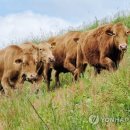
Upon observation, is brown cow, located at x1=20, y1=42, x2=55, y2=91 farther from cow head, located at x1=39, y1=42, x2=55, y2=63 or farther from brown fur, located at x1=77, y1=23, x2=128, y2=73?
brown fur, located at x1=77, y1=23, x2=128, y2=73

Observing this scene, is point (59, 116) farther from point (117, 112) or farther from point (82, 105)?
point (117, 112)

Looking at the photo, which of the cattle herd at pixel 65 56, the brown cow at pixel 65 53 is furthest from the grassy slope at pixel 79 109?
the brown cow at pixel 65 53

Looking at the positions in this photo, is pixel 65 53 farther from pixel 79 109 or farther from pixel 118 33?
pixel 79 109

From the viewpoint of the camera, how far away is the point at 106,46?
42.5 feet

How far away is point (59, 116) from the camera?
7.29 m

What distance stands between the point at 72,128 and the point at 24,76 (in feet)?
26.4

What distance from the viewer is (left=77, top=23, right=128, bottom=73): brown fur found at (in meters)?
12.7

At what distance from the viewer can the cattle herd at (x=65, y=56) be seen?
1287cm

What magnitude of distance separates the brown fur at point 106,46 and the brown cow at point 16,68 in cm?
178

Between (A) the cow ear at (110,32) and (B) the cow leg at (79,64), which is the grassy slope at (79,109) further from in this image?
(B) the cow leg at (79,64)

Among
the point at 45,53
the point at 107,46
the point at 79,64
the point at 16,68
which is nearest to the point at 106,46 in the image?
the point at 107,46

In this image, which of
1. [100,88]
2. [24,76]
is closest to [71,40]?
[24,76]

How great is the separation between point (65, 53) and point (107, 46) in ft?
11.4

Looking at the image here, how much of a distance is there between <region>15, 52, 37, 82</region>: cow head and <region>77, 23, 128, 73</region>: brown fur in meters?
1.70
